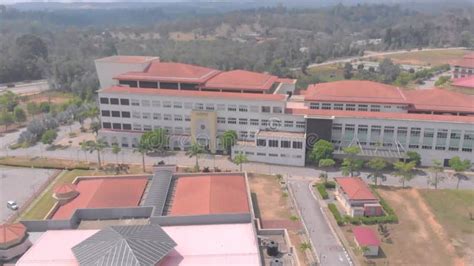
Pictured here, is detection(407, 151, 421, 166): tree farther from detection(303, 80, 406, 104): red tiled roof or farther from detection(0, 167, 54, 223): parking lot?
detection(0, 167, 54, 223): parking lot

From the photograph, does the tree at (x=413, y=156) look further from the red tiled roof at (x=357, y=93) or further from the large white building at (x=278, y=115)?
the red tiled roof at (x=357, y=93)

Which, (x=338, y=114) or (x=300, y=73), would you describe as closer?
(x=338, y=114)

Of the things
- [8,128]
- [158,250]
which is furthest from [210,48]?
[158,250]

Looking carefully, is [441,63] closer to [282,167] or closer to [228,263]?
[282,167]

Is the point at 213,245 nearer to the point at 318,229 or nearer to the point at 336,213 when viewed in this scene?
the point at 318,229

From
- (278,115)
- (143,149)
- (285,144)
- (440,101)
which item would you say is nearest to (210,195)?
(285,144)

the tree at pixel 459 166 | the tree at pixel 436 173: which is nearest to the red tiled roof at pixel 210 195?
the tree at pixel 436 173
